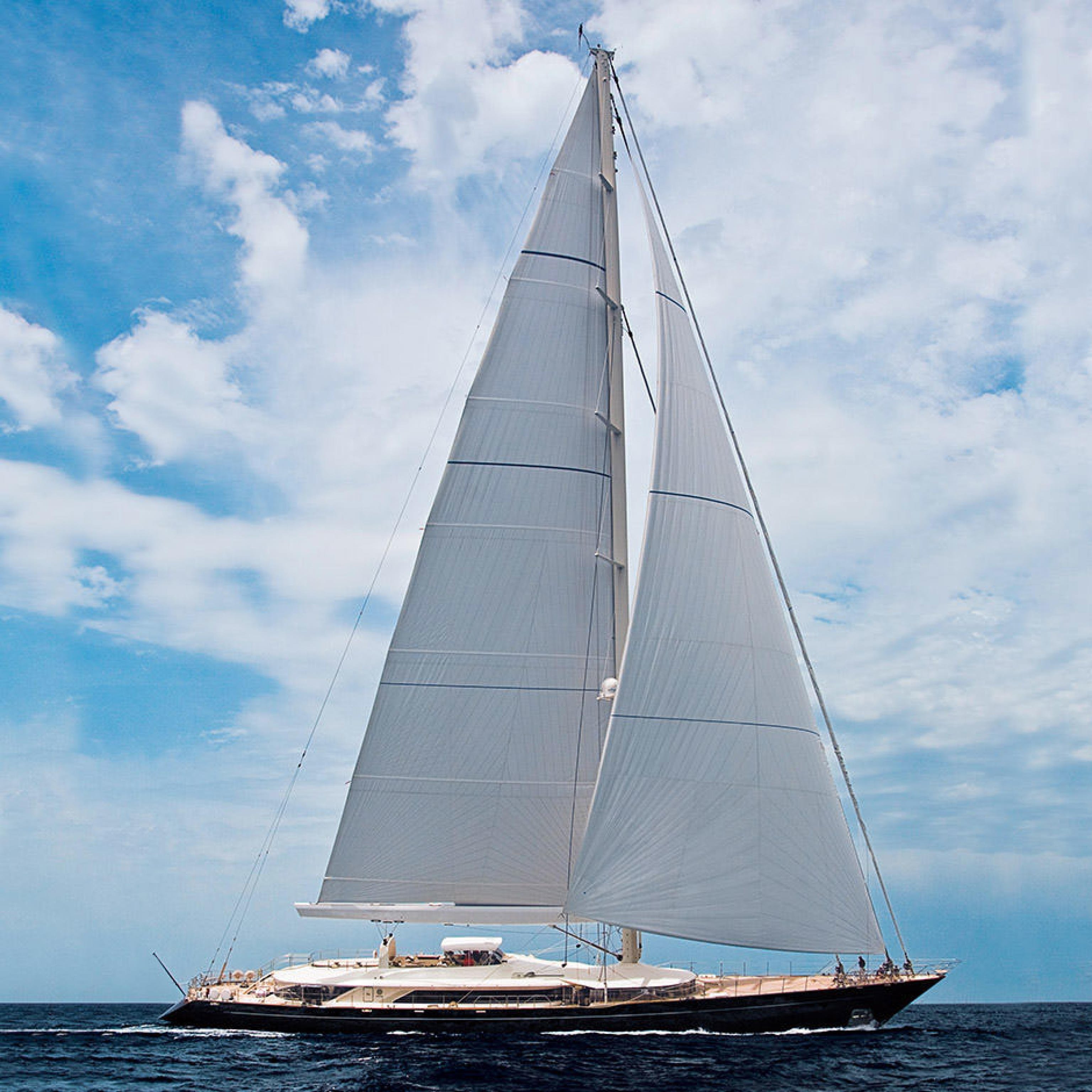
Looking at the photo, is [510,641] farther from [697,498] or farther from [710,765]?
[710,765]

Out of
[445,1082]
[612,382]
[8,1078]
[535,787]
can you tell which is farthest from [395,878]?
[612,382]

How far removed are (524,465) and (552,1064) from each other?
39.9 ft

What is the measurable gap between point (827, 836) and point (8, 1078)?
16.6 metres

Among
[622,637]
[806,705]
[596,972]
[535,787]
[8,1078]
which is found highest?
[622,637]

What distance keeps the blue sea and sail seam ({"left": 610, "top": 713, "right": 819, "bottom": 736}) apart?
5719 mm

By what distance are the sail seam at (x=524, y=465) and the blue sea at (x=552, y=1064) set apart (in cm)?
1160

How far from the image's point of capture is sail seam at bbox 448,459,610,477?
77.1 ft

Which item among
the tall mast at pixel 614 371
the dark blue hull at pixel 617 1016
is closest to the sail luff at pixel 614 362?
the tall mast at pixel 614 371

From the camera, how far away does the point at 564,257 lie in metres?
25.2

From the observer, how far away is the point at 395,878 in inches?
851

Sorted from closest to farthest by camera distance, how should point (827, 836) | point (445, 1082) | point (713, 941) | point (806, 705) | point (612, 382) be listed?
point (445, 1082)
point (713, 941)
point (827, 836)
point (806, 705)
point (612, 382)

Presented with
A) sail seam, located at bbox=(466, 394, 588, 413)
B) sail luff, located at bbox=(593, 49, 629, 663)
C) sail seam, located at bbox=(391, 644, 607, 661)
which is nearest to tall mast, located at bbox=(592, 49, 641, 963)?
sail luff, located at bbox=(593, 49, 629, 663)

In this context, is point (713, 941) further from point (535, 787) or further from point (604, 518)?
point (604, 518)

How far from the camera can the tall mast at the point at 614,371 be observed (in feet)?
77.8
